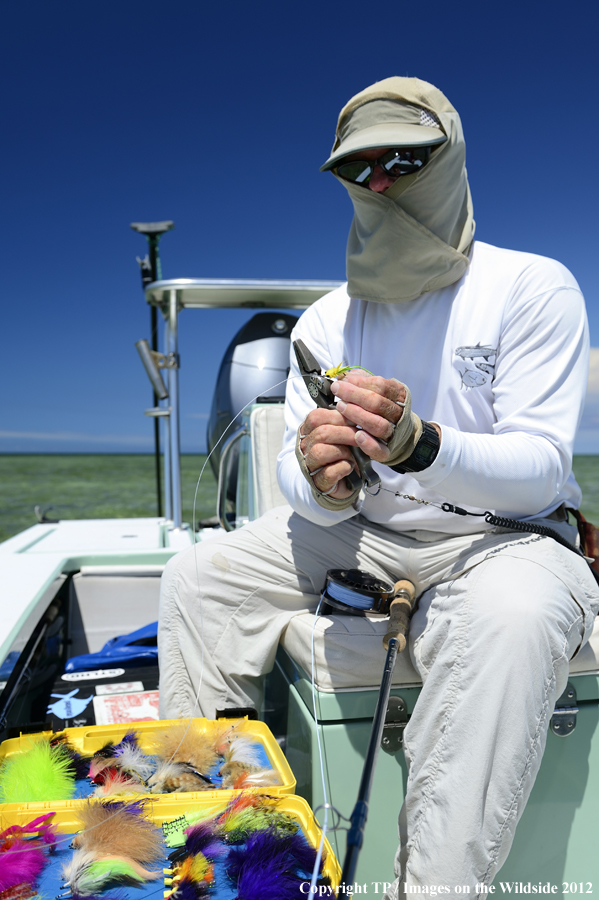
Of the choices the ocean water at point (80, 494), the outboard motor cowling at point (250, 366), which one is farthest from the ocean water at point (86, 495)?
the outboard motor cowling at point (250, 366)

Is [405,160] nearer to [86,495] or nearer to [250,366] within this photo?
[250,366]

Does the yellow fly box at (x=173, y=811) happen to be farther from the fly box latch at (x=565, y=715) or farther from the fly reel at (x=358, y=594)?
the fly box latch at (x=565, y=715)

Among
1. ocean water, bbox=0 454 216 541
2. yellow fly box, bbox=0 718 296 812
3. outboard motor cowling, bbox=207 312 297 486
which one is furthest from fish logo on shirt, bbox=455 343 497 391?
ocean water, bbox=0 454 216 541

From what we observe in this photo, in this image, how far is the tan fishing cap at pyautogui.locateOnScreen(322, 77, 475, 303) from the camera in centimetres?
147

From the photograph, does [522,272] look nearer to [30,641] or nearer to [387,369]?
[387,369]

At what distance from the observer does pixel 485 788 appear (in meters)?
1.03

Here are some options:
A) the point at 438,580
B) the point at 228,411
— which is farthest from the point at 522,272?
the point at 228,411

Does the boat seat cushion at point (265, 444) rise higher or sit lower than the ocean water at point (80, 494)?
higher

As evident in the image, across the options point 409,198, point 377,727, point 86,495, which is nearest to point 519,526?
point 377,727

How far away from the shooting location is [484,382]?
1.47m

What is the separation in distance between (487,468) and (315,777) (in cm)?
69

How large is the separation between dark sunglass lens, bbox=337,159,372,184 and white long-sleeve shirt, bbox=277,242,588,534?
302 mm

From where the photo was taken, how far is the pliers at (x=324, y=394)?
128 cm

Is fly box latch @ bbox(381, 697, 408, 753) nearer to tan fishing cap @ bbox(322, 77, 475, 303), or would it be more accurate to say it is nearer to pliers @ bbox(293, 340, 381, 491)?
pliers @ bbox(293, 340, 381, 491)
